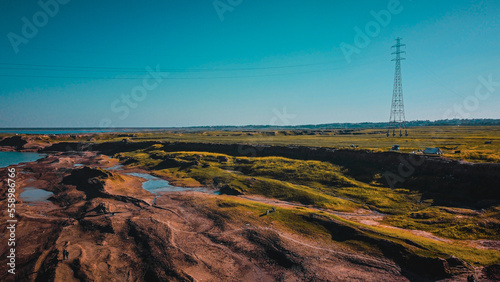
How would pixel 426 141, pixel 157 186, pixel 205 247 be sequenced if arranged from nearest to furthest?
pixel 205 247
pixel 157 186
pixel 426 141

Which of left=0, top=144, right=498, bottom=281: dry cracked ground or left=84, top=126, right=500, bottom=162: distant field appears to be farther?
left=84, top=126, right=500, bottom=162: distant field

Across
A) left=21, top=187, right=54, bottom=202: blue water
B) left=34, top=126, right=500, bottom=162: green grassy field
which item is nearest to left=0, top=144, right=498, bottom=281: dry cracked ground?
left=21, top=187, right=54, bottom=202: blue water

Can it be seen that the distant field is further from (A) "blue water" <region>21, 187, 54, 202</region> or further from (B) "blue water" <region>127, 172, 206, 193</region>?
(A) "blue water" <region>21, 187, 54, 202</region>

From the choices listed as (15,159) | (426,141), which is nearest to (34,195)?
(15,159)

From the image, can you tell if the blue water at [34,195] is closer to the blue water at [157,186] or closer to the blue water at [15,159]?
the blue water at [157,186]

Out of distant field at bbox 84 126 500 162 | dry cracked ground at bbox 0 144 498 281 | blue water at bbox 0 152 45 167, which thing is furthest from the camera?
blue water at bbox 0 152 45 167

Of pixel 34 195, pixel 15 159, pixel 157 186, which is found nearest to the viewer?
pixel 34 195

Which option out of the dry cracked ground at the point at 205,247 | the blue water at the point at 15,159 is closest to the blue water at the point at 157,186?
the dry cracked ground at the point at 205,247

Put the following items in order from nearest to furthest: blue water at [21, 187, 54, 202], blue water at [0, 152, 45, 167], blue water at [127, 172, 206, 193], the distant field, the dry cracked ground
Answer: the dry cracked ground
blue water at [21, 187, 54, 202]
blue water at [127, 172, 206, 193]
the distant field
blue water at [0, 152, 45, 167]

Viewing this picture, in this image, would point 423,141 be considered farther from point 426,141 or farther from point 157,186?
point 157,186
